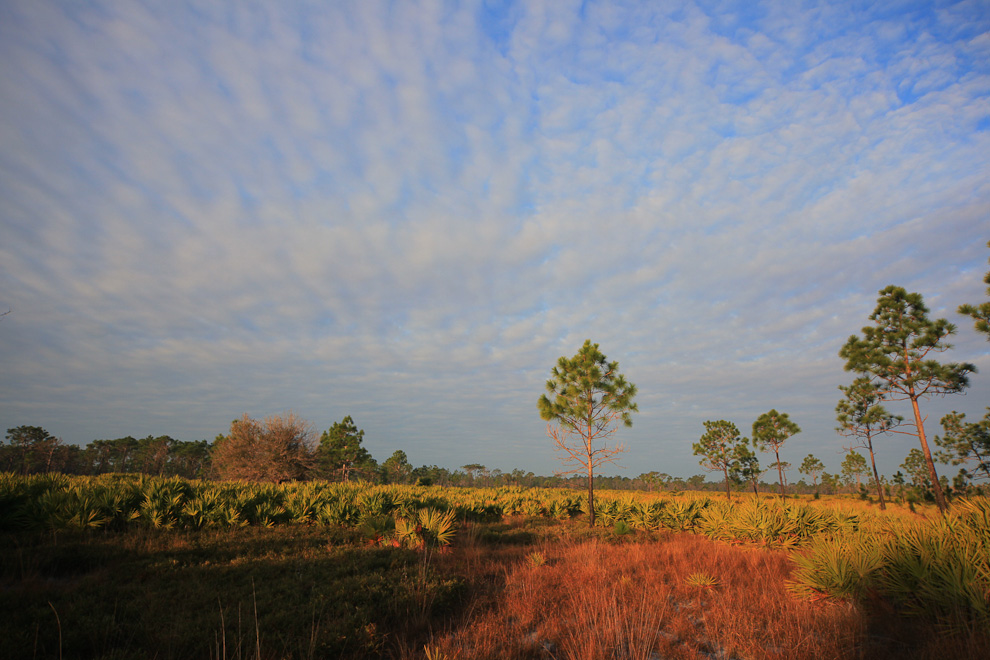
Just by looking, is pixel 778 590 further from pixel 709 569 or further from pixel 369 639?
pixel 369 639

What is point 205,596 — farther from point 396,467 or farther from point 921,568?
point 396,467

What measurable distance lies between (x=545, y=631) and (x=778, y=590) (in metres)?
4.44

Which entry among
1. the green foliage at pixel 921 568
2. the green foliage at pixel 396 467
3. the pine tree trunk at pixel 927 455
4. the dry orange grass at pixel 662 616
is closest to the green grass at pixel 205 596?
the dry orange grass at pixel 662 616

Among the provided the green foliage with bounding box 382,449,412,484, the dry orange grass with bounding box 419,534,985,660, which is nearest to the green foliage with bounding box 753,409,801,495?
the dry orange grass with bounding box 419,534,985,660

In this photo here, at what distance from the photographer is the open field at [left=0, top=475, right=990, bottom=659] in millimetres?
4957

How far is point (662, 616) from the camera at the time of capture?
20.4 ft

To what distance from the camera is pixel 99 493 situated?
1010 centimetres

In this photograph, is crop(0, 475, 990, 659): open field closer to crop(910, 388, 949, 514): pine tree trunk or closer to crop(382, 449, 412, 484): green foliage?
crop(910, 388, 949, 514): pine tree trunk

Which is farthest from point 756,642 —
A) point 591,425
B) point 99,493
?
point 99,493

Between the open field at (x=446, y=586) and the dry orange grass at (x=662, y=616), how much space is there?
4 cm

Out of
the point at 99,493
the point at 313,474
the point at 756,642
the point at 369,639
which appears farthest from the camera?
the point at 313,474

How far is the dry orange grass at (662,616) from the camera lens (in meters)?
4.83

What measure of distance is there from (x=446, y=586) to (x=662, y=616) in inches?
157

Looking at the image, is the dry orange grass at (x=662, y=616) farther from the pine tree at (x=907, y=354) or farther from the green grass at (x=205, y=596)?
the pine tree at (x=907, y=354)
